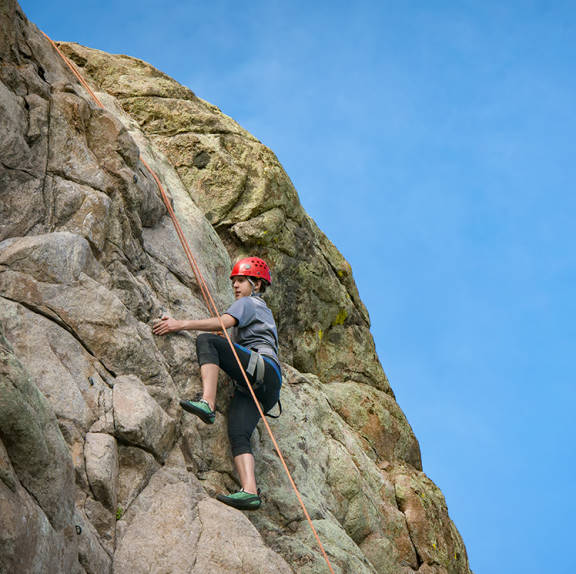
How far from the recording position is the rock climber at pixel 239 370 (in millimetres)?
7438

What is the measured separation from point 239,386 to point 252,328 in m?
0.77

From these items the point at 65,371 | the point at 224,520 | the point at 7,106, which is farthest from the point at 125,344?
the point at 7,106

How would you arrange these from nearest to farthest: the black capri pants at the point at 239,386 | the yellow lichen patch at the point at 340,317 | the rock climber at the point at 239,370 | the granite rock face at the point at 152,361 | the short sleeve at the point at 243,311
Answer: the granite rock face at the point at 152,361
the rock climber at the point at 239,370
the black capri pants at the point at 239,386
the short sleeve at the point at 243,311
the yellow lichen patch at the point at 340,317

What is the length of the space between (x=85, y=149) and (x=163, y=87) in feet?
18.7

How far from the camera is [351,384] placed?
44.2ft

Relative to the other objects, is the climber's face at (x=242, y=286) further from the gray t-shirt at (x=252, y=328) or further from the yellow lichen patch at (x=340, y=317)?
the yellow lichen patch at (x=340, y=317)

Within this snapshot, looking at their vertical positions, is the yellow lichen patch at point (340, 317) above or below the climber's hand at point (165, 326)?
above

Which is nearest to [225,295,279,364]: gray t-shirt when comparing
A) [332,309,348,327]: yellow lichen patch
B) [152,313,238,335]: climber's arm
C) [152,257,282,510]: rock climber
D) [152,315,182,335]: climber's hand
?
[152,257,282,510]: rock climber

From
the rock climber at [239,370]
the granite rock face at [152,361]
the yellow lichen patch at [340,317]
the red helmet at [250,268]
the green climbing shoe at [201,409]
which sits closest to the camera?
the granite rock face at [152,361]

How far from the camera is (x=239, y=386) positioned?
830 cm

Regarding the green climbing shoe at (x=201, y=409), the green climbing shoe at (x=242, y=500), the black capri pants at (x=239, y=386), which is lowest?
the green climbing shoe at (x=242, y=500)

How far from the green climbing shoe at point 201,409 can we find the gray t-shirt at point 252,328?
1.23m

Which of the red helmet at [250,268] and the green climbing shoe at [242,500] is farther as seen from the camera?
the red helmet at [250,268]

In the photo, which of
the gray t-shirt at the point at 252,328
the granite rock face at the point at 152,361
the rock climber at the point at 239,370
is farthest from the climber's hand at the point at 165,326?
the gray t-shirt at the point at 252,328
